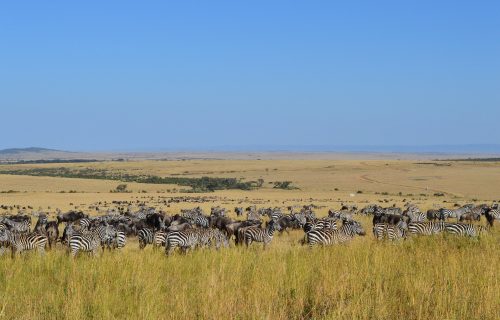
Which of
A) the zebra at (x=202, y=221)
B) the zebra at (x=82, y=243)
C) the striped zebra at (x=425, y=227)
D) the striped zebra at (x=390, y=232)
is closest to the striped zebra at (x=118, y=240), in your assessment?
the zebra at (x=82, y=243)

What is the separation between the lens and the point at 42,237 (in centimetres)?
1600

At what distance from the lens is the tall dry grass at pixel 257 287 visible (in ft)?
21.1

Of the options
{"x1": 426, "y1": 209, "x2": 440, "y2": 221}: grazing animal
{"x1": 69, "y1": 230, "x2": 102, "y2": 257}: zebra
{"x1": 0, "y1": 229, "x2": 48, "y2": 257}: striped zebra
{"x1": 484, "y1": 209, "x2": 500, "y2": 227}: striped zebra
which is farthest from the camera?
{"x1": 426, "y1": 209, "x2": 440, "y2": 221}: grazing animal

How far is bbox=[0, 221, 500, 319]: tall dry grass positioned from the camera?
6445 millimetres

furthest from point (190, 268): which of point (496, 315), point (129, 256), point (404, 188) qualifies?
point (404, 188)

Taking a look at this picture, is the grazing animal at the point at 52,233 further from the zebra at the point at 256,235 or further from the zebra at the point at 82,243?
Answer: the zebra at the point at 256,235

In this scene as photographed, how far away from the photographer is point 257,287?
7344 millimetres

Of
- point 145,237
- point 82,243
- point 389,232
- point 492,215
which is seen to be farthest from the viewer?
point 492,215

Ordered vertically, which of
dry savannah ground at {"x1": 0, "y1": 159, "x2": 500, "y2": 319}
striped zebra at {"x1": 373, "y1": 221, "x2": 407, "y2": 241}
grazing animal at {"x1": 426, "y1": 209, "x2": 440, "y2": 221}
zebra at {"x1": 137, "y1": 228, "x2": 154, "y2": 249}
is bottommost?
grazing animal at {"x1": 426, "y1": 209, "x2": 440, "y2": 221}

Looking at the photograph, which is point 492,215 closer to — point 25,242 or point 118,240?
point 118,240

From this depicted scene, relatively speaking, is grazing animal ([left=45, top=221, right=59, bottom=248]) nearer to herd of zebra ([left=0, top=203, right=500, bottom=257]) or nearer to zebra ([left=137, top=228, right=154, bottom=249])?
herd of zebra ([left=0, top=203, right=500, bottom=257])

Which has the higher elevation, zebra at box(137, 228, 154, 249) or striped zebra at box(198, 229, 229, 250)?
striped zebra at box(198, 229, 229, 250)

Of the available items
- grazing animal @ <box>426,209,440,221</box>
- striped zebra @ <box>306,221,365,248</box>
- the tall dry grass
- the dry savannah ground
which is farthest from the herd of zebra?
the tall dry grass

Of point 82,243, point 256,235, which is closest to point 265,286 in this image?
point 82,243
